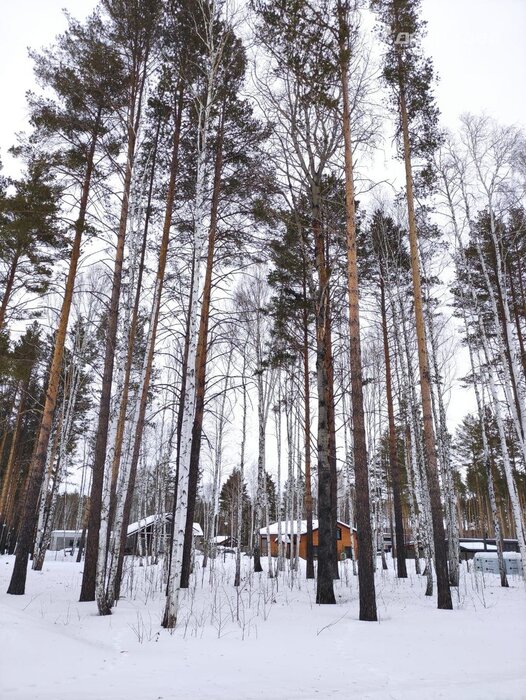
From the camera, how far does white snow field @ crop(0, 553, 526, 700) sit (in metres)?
3.54

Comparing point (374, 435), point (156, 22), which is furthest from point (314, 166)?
point (374, 435)

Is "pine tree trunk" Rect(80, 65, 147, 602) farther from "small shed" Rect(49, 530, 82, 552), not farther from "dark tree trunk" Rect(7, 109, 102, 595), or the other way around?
"small shed" Rect(49, 530, 82, 552)

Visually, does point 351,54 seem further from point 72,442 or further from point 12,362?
point 72,442

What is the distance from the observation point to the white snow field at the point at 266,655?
3.54m

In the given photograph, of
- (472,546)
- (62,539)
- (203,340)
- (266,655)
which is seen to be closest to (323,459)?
(203,340)

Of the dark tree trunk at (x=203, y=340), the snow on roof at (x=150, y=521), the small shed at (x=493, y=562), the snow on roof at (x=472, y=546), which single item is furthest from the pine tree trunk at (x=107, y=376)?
the snow on roof at (x=472, y=546)

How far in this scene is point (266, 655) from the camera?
186 inches

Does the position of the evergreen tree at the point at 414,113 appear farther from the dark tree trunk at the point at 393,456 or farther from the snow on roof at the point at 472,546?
the snow on roof at the point at 472,546

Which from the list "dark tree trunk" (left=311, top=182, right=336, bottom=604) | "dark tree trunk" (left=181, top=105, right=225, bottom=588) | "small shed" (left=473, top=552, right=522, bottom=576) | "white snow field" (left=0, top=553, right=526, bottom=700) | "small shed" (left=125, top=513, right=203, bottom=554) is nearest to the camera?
"white snow field" (left=0, top=553, right=526, bottom=700)

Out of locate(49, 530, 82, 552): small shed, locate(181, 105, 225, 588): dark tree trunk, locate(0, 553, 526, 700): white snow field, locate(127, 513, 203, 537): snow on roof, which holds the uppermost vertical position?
locate(181, 105, 225, 588): dark tree trunk

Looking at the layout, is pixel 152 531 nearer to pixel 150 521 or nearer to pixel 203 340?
pixel 150 521

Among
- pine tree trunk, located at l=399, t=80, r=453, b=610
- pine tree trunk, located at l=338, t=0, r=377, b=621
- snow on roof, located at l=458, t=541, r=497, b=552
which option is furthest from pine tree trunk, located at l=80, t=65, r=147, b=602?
snow on roof, located at l=458, t=541, r=497, b=552

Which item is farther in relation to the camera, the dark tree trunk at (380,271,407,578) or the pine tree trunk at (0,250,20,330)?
the dark tree trunk at (380,271,407,578)

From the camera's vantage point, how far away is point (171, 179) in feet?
34.3
